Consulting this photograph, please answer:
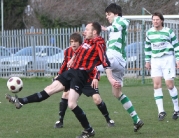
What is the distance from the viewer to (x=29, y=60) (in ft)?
82.1

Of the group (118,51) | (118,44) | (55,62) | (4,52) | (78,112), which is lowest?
(55,62)

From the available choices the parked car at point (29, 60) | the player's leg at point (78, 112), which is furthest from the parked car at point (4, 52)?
the player's leg at point (78, 112)

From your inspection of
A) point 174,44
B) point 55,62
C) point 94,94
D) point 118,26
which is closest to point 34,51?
point 55,62

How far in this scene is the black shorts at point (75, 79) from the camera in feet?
25.8

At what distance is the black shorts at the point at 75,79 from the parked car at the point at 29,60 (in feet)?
53.9

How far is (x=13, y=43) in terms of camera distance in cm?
2561

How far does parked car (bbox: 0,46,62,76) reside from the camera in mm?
24641

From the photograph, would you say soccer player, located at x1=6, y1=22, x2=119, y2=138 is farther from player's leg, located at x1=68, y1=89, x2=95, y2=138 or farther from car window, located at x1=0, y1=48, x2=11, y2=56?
car window, located at x1=0, y1=48, x2=11, y2=56

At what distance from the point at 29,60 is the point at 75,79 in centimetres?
1733

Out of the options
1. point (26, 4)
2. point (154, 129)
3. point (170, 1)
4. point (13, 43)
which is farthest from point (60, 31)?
point (26, 4)

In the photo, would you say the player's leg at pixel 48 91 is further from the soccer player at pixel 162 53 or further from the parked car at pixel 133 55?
the parked car at pixel 133 55

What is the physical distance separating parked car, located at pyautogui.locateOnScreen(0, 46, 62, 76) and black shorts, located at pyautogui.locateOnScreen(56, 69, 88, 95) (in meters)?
16.4

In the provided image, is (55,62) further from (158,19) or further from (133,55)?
(158,19)

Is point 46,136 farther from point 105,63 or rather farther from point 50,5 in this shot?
point 50,5
